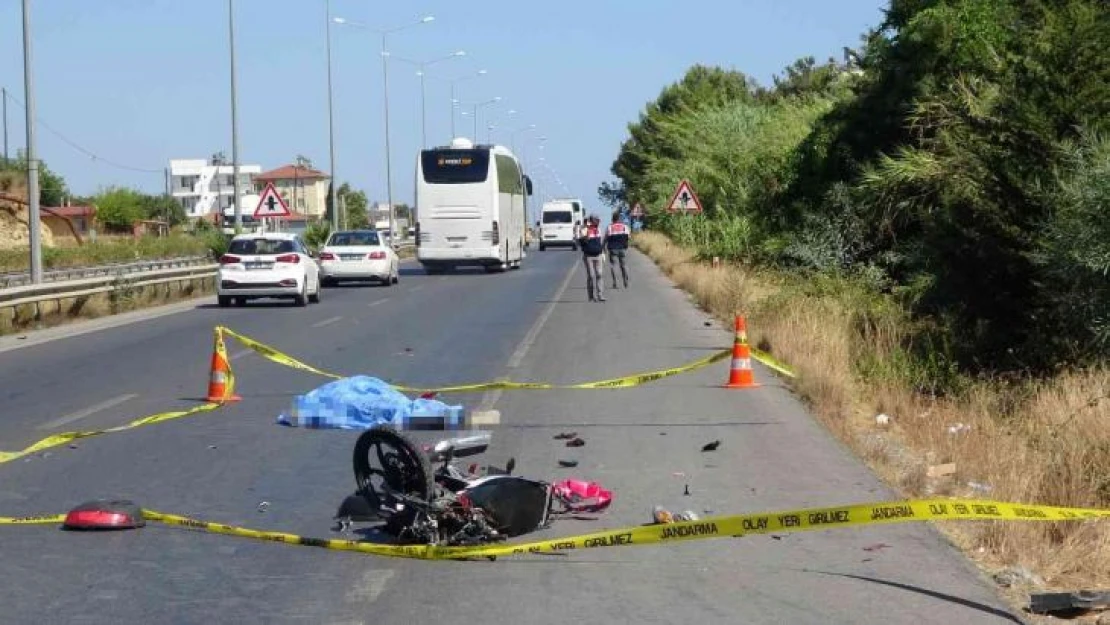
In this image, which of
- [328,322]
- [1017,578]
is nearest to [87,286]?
[328,322]

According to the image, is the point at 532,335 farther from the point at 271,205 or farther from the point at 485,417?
the point at 271,205

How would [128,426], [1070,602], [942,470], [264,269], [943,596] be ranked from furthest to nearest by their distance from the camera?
1. [264,269]
2. [128,426]
3. [942,470]
4. [943,596]
5. [1070,602]

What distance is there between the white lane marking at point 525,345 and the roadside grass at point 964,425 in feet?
9.96

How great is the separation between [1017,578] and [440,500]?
2.94 m

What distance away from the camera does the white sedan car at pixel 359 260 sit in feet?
139

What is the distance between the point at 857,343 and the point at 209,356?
8634 mm

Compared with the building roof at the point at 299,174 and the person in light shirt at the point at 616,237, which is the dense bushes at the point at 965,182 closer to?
the person in light shirt at the point at 616,237

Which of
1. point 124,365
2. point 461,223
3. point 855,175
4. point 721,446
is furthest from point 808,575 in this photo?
point 461,223

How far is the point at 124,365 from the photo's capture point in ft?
64.6

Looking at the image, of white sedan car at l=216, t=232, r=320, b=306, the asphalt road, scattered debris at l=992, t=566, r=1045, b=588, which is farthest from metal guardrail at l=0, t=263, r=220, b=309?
scattered debris at l=992, t=566, r=1045, b=588

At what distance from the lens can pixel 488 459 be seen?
11.3 meters

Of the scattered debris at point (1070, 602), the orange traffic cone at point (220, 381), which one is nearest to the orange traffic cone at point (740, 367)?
the orange traffic cone at point (220, 381)

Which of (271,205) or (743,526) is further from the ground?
(271,205)

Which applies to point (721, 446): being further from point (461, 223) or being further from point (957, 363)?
point (461, 223)
